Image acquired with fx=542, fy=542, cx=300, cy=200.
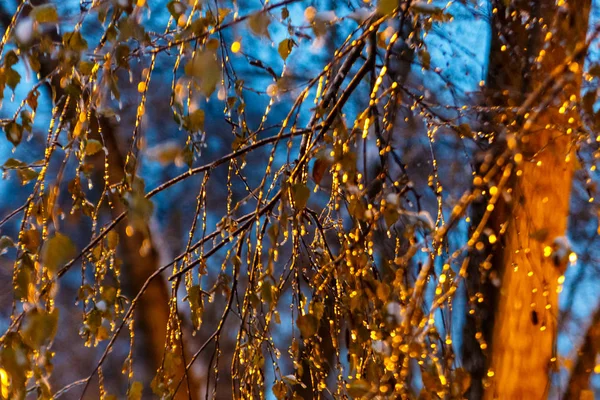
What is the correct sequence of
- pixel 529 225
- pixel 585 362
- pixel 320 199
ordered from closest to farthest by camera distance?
1. pixel 529 225
2. pixel 585 362
3. pixel 320 199

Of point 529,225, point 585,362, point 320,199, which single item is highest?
point 320,199

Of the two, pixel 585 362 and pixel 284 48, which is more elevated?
pixel 284 48

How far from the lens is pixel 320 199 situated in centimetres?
198

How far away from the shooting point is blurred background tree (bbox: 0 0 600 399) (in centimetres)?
61

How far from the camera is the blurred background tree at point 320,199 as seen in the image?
612 millimetres

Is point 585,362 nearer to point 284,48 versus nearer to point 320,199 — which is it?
point 320,199

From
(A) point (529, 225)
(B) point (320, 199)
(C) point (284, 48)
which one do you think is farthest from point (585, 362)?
(C) point (284, 48)

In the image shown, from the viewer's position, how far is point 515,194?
3.95 ft

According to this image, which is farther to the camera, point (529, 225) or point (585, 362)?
point (585, 362)

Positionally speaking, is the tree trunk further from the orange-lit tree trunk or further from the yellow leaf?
the yellow leaf

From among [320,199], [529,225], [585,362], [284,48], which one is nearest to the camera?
[284,48]

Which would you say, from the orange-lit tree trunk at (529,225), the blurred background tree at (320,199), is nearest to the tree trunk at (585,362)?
the blurred background tree at (320,199)

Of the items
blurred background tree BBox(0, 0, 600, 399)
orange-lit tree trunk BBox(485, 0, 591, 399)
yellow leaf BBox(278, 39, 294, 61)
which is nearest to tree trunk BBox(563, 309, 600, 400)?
blurred background tree BBox(0, 0, 600, 399)

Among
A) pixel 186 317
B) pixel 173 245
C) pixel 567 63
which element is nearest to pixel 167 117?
pixel 173 245
